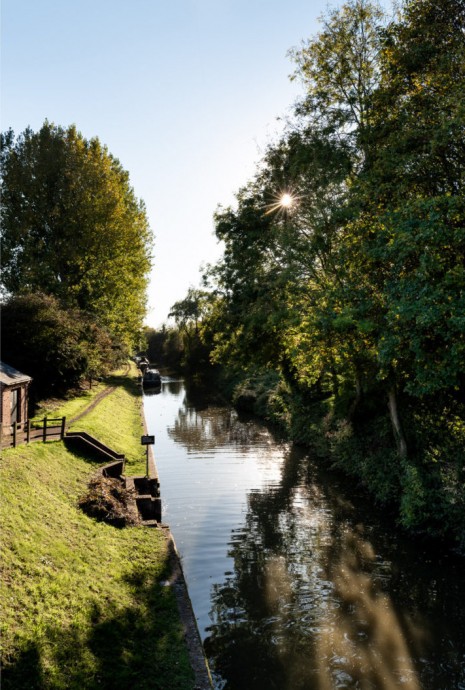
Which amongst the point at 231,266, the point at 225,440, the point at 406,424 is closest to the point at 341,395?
the point at 406,424

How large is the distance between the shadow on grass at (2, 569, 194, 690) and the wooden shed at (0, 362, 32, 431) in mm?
11852

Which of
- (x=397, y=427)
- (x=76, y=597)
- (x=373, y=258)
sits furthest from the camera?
(x=397, y=427)

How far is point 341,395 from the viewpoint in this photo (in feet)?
78.1

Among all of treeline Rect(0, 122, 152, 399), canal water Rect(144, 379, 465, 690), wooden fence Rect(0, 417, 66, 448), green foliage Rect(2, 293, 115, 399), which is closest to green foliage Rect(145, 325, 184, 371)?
treeline Rect(0, 122, 152, 399)

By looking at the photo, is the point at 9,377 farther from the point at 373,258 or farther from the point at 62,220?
the point at 62,220

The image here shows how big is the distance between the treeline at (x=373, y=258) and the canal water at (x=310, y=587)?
5.73ft


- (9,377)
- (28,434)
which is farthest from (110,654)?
(9,377)

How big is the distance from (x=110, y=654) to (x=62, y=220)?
32.7m

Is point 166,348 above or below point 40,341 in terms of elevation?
above

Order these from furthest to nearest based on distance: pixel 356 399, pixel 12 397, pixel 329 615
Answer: pixel 356 399 < pixel 12 397 < pixel 329 615

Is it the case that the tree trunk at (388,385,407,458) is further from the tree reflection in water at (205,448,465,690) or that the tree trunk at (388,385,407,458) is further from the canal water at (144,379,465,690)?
the tree reflection in water at (205,448,465,690)

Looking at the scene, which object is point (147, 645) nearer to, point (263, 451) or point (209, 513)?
point (209, 513)

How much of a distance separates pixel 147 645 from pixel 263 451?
2002 centimetres

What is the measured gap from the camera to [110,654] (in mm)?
7785
